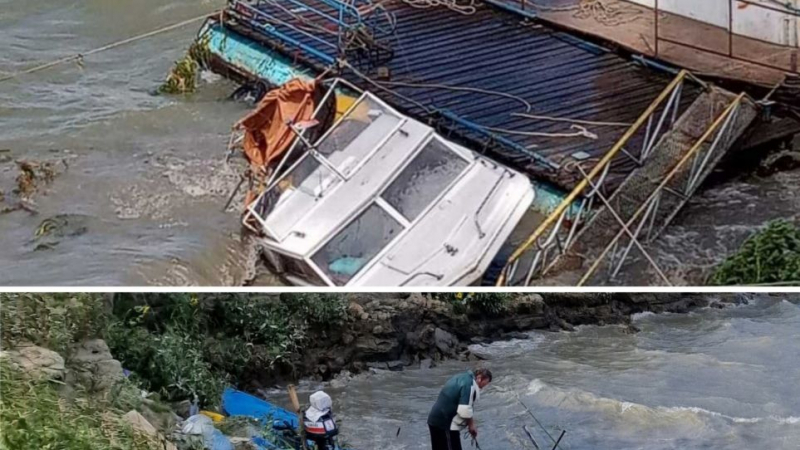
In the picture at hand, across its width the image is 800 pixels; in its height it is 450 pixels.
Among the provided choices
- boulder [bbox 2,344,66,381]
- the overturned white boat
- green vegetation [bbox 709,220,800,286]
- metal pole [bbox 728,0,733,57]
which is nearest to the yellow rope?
the overturned white boat

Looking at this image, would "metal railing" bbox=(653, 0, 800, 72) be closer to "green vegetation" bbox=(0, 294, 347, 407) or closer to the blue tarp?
"green vegetation" bbox=(0, 294, 347, 407)

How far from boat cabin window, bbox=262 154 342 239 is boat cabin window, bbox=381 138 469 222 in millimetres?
132

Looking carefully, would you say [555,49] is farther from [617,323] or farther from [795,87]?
[617,323]

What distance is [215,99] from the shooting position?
2.24 meters

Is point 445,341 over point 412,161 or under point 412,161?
under

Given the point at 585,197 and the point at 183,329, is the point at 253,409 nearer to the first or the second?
the point at 183,329

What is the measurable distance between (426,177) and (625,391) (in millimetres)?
1123

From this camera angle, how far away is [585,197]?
2.10 metres

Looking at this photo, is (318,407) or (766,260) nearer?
(766,260)

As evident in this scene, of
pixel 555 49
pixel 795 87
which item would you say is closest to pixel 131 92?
pixel 555 49

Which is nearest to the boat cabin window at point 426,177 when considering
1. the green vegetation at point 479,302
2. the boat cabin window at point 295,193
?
the boat cabin window at point 295,193

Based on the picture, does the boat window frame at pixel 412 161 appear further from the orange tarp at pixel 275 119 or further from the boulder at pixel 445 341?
the boulder at pixel 445 341

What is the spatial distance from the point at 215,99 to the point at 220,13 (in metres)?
0.19

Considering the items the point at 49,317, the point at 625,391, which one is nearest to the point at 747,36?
the point at 625,391
